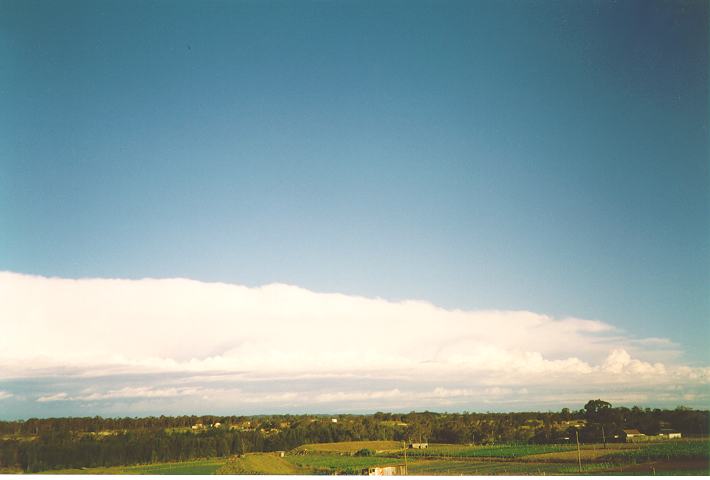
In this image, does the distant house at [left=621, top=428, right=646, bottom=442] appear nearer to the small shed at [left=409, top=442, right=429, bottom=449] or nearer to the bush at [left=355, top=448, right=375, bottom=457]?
the small shed at [left=409, top=442, right=429, bottom=449]

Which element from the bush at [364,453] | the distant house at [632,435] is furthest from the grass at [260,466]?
the distant house at [632,435]

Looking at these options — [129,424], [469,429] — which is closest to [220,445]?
[129,424]

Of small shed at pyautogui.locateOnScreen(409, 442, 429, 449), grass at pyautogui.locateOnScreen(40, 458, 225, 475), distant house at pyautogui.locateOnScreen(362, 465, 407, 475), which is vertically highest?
small shed at pyautogui.locateOnScreen(409, 442, 429, 449)

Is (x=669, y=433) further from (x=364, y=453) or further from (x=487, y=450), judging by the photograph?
(x=364, y=453)

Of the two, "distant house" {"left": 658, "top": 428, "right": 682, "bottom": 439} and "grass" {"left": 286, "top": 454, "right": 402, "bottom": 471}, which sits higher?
"distant house" {"left": 658, "top": 428, "right": 682, "bottom": 439}

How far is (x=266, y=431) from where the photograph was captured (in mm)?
16250

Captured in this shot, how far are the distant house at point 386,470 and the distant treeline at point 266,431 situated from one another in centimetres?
130

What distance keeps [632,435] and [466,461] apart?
12.9 ft

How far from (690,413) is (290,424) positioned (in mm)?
8982

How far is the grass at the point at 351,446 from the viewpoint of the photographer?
623 inches

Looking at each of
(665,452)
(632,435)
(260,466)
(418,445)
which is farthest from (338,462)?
(665,452)

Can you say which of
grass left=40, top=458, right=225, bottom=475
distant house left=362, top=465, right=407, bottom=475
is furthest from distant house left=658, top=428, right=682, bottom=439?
grass left=40, top=458, right=225, bottom=475

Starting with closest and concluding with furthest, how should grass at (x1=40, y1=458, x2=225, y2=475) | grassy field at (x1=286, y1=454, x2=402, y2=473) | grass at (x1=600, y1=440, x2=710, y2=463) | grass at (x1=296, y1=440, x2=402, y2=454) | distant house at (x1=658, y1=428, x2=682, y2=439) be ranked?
grass at (x1=600, y1=440, x2=710, y2=463) < grass at (x1=40, y1=458, x2=225, y2=475) < grassy field at (x1=286, y1=454, x2=402, y2=473) < distant house at (x1=658, y1=428, x2=682, y2=439) < grass at (x1=296, y1=440, x2=402, y2=454)

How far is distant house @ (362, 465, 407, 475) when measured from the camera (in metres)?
13.3
